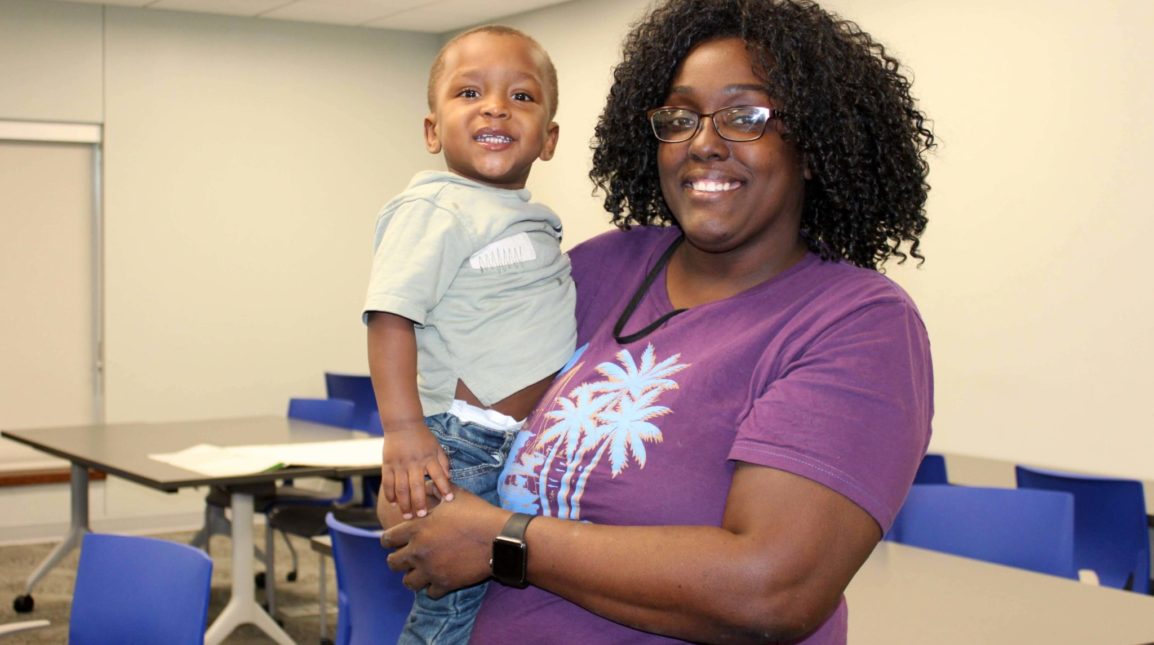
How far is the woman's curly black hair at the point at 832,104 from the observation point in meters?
1.49

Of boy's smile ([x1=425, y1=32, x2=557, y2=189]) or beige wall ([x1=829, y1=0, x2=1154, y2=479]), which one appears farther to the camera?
beige wall ([x1=829, y1=0, x2=1154, y2=479])

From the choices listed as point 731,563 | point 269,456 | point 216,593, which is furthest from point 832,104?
point 216,593

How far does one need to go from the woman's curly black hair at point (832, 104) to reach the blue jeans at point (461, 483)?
517mm

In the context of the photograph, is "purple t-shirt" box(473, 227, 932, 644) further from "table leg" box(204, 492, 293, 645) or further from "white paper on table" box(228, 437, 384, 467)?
"table leg" box(204, 492, 293, 645)

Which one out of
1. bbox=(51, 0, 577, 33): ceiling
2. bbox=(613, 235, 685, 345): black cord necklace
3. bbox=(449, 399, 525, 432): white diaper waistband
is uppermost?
bbox=(51, 0, 577, 33): ceiling

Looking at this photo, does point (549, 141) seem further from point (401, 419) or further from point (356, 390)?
point (356, 390)

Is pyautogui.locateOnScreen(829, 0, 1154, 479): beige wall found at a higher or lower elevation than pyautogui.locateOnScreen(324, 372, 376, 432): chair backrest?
higher

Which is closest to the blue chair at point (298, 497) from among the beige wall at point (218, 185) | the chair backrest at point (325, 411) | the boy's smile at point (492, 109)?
the chair backrest at point (325, 411)

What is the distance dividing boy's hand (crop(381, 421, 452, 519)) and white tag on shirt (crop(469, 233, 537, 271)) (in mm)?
253

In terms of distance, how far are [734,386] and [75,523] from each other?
5.51 metres

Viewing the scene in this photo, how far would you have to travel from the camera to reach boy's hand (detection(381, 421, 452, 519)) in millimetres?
1635

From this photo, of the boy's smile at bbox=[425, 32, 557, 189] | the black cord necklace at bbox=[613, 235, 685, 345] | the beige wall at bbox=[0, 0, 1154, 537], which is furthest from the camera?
the beige wall at bbox=[0, 0, 1154, 537]

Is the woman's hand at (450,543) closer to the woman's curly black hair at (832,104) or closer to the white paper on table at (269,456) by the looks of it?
the woman's curly black hair at (832,104)

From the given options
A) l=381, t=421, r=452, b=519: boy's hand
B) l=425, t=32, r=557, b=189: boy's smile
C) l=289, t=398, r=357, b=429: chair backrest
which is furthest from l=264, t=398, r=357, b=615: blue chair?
l=381, t=421, r=452, b=519: boy's hand
